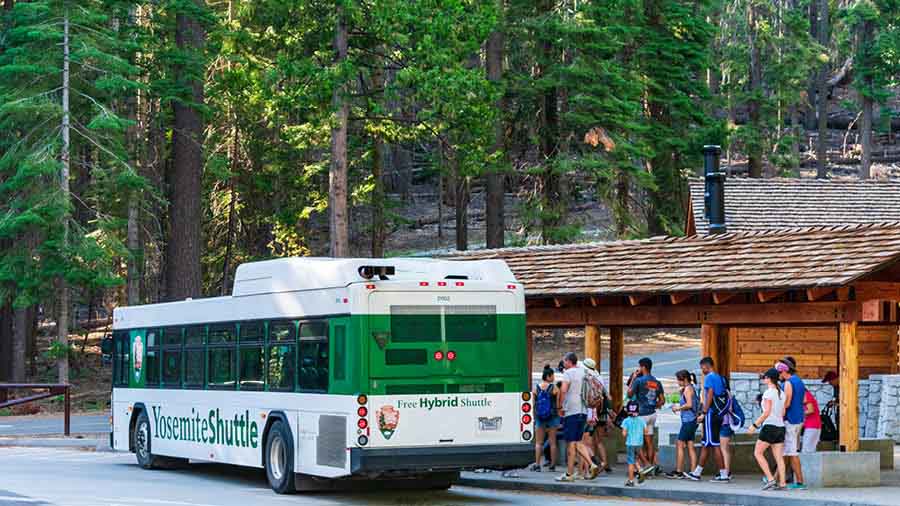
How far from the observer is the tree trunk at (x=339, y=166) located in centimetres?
3816

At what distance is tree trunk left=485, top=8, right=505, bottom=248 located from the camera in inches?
1994

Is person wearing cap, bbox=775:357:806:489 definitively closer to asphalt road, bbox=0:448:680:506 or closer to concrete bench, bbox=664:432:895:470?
asphalt road, bbox=0:448:680:506

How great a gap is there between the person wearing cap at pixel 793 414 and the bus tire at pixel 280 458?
6.60m

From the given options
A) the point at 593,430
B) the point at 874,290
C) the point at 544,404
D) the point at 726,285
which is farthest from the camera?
the point at 544,404

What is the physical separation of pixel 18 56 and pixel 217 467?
78.8 ft

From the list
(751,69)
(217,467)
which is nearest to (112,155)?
(217,467)

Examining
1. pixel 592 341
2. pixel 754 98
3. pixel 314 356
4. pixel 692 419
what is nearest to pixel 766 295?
pixel 692 419

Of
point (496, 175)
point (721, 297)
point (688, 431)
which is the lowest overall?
point (688, 431)

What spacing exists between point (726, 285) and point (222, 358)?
7.69 metres

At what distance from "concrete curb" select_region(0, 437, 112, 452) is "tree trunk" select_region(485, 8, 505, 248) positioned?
22775 millimetres

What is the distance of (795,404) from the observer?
18125mm

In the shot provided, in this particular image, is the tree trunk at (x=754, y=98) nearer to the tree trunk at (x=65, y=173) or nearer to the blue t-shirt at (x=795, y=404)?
the tree trunk at (x=65, y=173)

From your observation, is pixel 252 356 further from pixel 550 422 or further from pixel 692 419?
pixel 692 419

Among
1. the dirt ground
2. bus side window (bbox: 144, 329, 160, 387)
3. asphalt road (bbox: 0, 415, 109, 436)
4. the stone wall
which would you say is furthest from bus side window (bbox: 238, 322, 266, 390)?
the dirt ground
